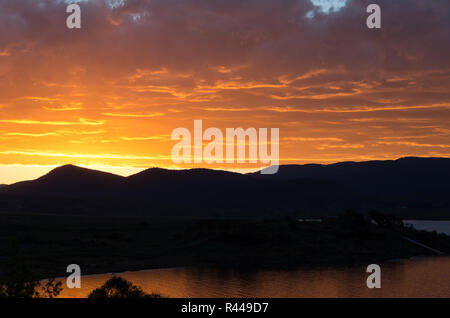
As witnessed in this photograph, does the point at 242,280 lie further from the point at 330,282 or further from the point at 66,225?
the point at 66,225

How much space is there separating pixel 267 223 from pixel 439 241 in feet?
121

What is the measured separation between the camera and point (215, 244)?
9744 cm

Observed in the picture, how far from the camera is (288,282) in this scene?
223 ft

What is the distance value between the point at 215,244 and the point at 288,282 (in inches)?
1230

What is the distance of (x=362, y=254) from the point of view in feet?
313

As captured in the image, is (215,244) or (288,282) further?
(215,244)

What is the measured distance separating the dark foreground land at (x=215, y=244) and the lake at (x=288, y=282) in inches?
253

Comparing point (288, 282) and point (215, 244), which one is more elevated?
point (215, 244)

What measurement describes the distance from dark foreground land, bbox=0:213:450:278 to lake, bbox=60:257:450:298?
642cm

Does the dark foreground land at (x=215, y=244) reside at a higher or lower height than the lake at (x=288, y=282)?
higher

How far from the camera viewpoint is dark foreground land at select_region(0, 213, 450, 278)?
82250mm

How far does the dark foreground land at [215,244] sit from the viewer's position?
82.2 meters
